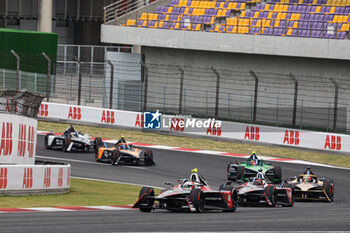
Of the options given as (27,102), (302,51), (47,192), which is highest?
A: (302,51)

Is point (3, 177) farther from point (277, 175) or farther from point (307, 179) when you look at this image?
point (277, 175)

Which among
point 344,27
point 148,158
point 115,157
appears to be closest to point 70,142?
point 115,157

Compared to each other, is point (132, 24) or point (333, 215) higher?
point (132, 24)

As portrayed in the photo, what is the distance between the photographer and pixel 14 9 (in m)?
51.8

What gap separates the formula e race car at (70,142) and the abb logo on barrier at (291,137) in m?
7.44

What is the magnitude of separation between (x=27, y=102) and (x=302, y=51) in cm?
1654

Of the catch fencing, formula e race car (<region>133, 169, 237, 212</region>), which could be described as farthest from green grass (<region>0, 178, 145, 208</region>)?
the catch fencing

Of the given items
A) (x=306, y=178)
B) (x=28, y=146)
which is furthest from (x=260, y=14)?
(x=28, y=146)

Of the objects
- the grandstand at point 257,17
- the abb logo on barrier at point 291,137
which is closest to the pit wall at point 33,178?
the abb logo on barrier at point 291,137

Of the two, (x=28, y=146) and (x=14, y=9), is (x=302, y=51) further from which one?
(x=14, y=9)

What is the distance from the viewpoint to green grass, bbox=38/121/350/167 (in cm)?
2898

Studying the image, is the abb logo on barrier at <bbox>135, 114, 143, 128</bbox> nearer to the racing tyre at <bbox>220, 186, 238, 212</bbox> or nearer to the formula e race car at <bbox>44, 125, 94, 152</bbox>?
the formula e race car at <bbox>44, 125, 94, 152</bbox>

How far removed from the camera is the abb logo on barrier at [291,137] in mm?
30250

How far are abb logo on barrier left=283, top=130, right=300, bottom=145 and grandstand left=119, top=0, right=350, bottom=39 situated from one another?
5.20 m
